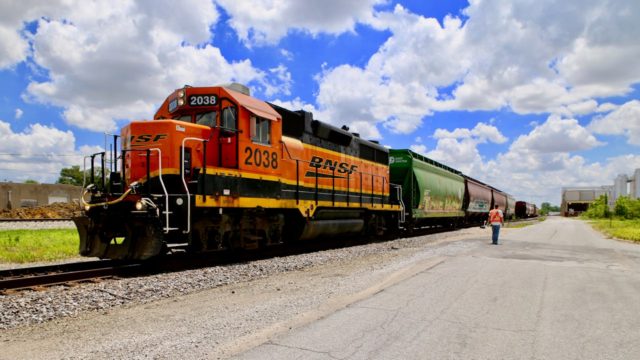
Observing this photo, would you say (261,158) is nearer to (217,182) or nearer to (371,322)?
(217,182)

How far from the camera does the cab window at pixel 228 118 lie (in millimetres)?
10680

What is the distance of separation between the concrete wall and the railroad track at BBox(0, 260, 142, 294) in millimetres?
42870

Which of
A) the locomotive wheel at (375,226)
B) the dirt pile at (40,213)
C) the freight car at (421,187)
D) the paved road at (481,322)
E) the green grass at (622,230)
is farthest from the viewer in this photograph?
the dirt pile at (40,213)

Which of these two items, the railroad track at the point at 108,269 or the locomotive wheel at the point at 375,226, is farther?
the locomotive wheel at the point at 375,226

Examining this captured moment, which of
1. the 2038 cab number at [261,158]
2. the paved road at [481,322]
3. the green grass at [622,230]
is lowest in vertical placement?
the green grass at [622,230]

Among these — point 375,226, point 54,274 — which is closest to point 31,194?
point 375,226

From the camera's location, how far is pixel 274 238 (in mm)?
12406

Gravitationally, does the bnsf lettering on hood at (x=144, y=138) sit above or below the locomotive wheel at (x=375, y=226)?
above

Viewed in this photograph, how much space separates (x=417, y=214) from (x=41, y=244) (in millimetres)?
15216

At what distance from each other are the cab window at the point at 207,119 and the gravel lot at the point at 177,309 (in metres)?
3.36

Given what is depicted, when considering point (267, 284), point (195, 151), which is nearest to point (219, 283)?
point (267, 284)

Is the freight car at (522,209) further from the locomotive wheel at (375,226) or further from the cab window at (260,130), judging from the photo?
the cab window at (260,130)

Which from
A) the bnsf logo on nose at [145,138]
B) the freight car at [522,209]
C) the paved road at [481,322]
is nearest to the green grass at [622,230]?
the paved road at [481,322]

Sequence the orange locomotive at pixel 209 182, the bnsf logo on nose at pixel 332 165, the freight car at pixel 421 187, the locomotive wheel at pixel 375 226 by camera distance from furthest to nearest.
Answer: the freight car at pixel 421 187, the locomotive wheel at pixel 375 226, the bnsf logo on nose at pixel 332 165, the orange locomotive at pixel 209 182
